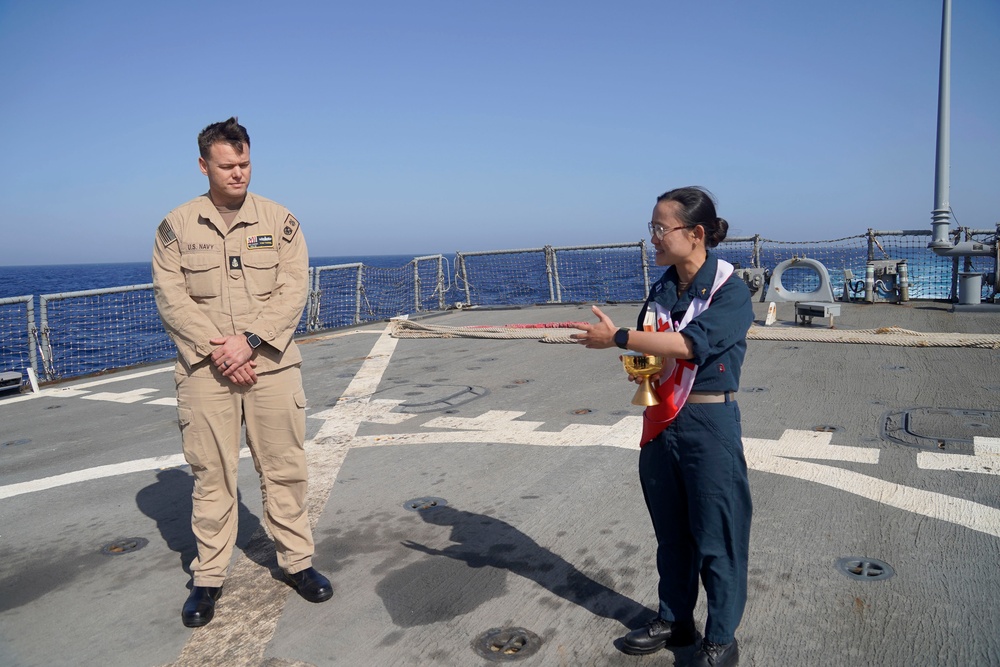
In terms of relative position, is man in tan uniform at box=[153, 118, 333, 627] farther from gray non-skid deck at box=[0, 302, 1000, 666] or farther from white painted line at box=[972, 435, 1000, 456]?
white painted line at box=[972, 435, 1000, 456]

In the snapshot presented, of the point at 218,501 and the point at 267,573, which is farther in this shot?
the point at 267,573

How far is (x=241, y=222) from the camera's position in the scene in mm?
3820

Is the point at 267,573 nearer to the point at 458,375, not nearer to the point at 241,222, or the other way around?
the point at 241,222

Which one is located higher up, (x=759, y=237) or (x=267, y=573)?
(x=759, y=237)

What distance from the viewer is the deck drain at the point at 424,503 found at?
484 cm

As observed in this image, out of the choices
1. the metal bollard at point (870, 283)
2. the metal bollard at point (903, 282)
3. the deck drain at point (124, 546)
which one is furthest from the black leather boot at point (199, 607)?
the metal bollard at point (903, 282)

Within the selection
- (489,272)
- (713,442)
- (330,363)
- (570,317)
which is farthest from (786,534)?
(489,272)

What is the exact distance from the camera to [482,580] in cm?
381

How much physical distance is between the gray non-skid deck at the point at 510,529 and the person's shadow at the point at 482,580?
1 cm

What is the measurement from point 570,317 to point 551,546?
10194 mm

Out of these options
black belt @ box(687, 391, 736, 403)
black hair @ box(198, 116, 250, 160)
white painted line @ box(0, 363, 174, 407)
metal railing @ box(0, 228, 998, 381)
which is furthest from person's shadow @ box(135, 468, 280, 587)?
metal railing @ box(0, 228, 998, 381)

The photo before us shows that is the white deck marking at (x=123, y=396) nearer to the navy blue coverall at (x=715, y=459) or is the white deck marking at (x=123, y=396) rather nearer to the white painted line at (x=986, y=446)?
the navy blue coverall at (x=715, y=459)

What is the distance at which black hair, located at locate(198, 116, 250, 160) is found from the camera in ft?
12.1

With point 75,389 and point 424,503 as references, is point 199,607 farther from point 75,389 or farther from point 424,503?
point 75,389
